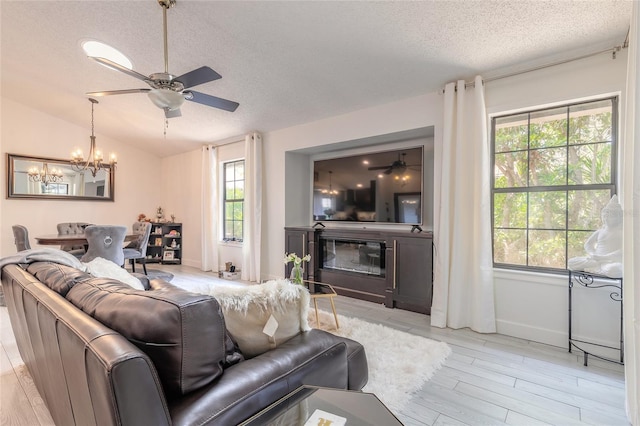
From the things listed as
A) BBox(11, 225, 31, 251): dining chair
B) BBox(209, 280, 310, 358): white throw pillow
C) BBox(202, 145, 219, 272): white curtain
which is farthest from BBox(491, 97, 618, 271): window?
BBox(11, 225, 31, 251): dining chair

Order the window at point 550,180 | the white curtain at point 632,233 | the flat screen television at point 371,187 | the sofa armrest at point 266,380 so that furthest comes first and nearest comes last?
the flat screen television at point 371,187
the window at point 550,180
the white curtain at point 632,233
the sofa armrest at point 266,380

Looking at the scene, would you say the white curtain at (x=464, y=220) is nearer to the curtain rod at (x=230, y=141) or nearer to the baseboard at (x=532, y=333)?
the baseboard at (x=532, y=333)

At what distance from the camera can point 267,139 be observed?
5.26 metres

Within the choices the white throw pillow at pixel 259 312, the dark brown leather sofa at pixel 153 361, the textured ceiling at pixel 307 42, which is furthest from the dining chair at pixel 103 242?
the white throw pillow at pixel 259 312

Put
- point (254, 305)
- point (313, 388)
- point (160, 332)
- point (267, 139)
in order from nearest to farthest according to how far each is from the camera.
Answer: point (160, 332)
point (313, 388)
point (254, 305)
point (267, 139)

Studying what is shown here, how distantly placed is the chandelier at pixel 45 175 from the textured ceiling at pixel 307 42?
184 centimetres

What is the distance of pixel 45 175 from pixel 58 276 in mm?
6110

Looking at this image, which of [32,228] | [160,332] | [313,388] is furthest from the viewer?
[32,228]

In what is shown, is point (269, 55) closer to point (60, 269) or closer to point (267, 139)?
point (267, 139)

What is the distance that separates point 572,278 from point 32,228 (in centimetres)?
838

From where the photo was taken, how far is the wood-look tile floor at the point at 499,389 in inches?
70.5

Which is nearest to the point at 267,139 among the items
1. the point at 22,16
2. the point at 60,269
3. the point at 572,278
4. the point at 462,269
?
the point at 22,16

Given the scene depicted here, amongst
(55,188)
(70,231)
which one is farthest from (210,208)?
(55,188)

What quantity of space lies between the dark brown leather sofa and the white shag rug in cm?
84
